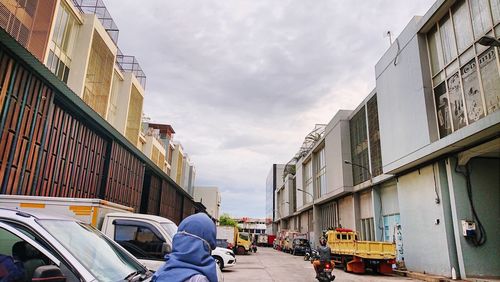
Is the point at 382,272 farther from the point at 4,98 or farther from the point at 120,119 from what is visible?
the point at 120,119

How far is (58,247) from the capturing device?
306 cm

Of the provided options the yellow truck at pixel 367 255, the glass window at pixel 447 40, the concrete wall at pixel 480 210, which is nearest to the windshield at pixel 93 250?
the concrete wall at pixel 480 210

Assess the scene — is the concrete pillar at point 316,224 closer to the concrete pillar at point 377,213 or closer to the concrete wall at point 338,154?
the concrete wall at point 338,154

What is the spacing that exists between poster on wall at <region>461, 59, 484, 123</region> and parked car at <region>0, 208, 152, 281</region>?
15.0 meters

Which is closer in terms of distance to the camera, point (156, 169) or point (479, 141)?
point (479, 141)

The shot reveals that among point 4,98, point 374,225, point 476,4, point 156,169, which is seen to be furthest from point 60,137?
point 374,225

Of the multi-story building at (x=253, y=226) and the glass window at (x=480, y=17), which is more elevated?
the glass window at (x=480, y=17)

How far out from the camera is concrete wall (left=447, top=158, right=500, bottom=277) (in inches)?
577

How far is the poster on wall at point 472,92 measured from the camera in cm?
1415

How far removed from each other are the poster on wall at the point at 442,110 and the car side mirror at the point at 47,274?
17.1m

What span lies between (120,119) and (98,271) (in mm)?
28689

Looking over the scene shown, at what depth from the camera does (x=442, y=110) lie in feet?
54.5

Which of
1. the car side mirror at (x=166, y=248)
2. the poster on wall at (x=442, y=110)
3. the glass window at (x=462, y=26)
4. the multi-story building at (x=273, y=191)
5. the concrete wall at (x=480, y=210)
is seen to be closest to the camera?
the car side mirror at (x=166, y=248)

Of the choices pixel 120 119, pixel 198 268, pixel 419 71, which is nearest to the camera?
pixel 198 268
